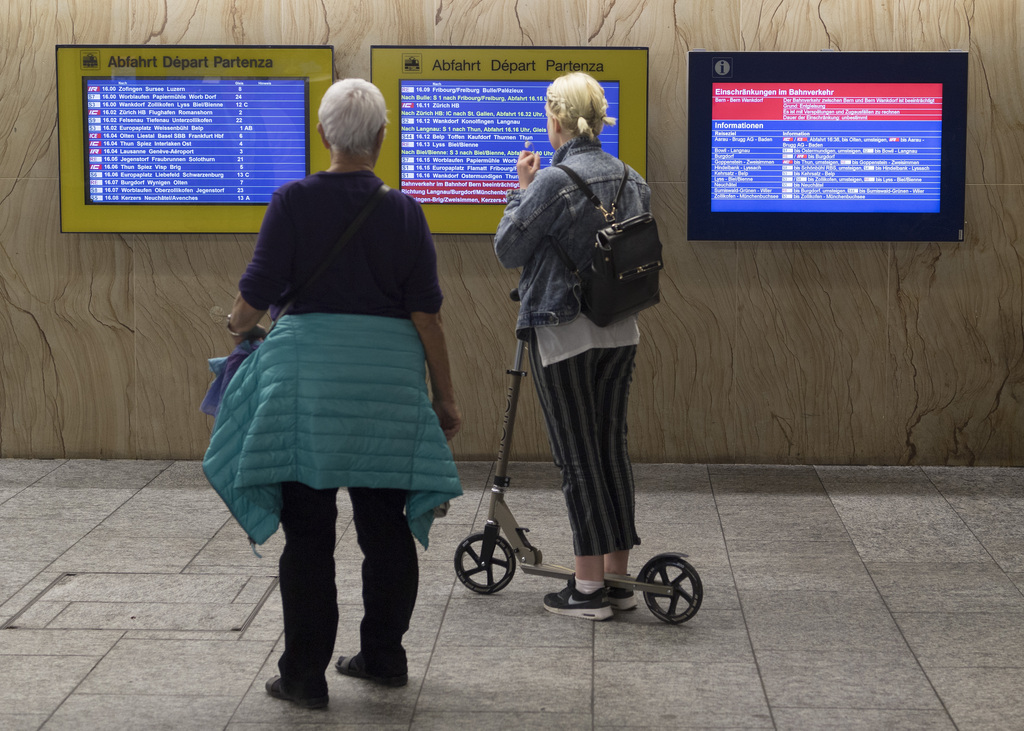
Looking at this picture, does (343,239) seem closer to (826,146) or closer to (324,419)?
(324,419)

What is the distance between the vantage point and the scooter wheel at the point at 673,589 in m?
3.91

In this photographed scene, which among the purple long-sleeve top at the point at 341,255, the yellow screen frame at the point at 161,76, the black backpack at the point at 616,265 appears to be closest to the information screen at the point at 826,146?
the yellow screen frame at the point at 161,76

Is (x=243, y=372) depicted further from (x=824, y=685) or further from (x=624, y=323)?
(x=824, y=685)

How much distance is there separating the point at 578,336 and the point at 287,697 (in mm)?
1381

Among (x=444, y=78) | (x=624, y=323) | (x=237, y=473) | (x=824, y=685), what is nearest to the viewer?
(x=237, y=473)

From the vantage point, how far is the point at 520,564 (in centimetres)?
419

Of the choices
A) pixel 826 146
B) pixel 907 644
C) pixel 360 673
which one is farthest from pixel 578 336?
pixel 826 146

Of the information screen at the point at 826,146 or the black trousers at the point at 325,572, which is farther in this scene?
the information screen at the point at 826,146

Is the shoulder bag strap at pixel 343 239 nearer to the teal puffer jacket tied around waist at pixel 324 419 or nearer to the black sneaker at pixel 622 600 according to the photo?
the teal puffer jacket tied around waist at pixel 324 419

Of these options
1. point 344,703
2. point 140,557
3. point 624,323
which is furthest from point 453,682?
point 140,557

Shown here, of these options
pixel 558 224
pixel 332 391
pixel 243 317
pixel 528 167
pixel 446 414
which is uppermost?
pixel 528 167

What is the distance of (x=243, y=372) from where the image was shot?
10.5 feet

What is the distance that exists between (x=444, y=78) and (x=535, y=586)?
2744 mm

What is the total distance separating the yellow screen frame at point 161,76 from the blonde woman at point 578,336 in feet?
7.92
